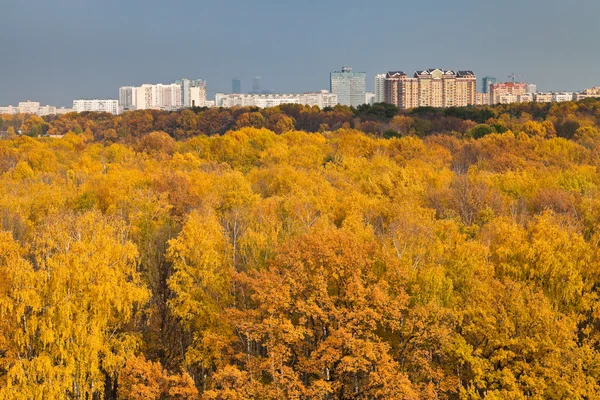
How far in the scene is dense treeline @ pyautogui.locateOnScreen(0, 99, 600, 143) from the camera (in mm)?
72312

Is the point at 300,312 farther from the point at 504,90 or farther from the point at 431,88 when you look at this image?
the point at 504,90

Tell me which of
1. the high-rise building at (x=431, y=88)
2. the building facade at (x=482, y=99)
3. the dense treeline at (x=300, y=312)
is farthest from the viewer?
the building facade at (x=482, y=99)

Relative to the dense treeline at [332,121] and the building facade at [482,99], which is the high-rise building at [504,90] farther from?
the dense treeline at [332,121]

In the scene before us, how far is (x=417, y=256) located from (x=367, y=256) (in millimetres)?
1939

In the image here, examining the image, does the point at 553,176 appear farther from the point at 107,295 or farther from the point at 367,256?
the point at 107,295

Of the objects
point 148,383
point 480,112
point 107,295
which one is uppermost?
point 480,112

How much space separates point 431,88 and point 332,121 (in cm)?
7191

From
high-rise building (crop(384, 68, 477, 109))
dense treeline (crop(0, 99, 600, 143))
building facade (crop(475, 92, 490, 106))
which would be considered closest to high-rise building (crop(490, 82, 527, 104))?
building facade (crop(475, 92, 490, 106))

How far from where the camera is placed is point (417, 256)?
63.4 feet

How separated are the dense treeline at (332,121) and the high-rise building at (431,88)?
62.1 metres

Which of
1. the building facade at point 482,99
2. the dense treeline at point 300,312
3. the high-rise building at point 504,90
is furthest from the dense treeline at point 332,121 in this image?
the high-rise building at point 504,90

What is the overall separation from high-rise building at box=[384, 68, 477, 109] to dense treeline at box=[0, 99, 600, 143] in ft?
204

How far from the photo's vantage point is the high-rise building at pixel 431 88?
499ft

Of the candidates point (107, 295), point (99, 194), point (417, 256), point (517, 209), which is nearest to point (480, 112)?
point (517, 209)
